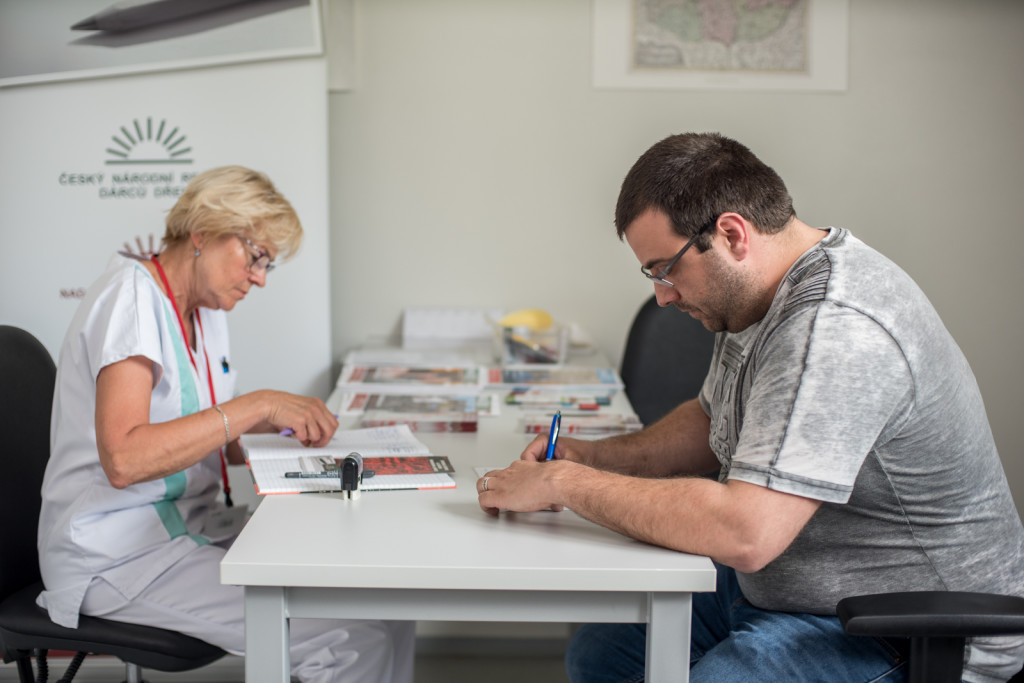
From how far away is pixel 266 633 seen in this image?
116 cm

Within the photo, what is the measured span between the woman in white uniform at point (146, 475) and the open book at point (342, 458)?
0.19ft

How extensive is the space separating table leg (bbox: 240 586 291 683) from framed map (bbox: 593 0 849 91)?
6.84 feet

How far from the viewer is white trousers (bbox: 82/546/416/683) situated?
1586mm

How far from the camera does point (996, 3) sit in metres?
2.77

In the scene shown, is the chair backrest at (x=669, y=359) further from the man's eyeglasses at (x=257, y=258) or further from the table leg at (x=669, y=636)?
the table leg at (x=669, y=636)

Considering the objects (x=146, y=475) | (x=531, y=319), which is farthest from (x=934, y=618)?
(x=531, y=319)

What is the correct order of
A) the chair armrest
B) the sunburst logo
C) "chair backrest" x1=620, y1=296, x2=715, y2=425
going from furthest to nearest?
the sunburst logo → "chair backrest" x1=620, y1=296, x2=715, y2=425 → the chair armrest

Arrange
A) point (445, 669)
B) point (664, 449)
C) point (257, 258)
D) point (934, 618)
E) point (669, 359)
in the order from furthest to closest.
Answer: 1. point (445, 669)
2. point (669, 359)
3. point (257, 258)
4. point (664, 449)
5. point (934, 618)

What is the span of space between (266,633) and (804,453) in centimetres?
73

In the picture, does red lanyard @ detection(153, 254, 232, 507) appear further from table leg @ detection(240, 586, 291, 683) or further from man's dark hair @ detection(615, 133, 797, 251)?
man's dark hair @ detection(615, 133, 797, 251)

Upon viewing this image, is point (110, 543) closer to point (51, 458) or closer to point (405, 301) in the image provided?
point (51, 458)

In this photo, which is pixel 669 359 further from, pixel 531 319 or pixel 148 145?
pixel 148 145

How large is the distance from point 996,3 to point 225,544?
8.96 feet

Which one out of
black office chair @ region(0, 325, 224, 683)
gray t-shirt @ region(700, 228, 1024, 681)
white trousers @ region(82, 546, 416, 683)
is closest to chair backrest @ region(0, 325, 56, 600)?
black office chair @ region(0, 325, 224, 683)
